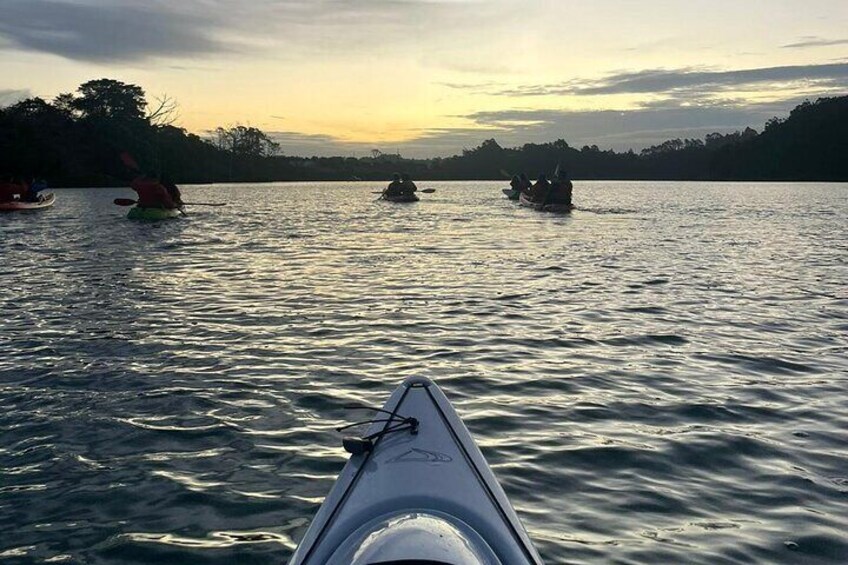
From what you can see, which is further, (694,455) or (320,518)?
(694,455)

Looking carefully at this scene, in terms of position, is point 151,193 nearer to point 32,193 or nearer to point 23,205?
point 23,205

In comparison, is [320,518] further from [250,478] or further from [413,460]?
[250,478]

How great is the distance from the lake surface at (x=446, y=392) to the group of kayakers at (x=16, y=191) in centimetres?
1986

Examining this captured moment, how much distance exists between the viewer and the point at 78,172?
329 ft

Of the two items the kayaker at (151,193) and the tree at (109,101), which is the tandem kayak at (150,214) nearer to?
the kayaker at (151,193)

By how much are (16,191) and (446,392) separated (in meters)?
34.7

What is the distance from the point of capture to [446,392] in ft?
25.3

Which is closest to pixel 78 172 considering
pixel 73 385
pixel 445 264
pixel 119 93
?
pixel 119 93

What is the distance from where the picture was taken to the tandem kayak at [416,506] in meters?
2.93

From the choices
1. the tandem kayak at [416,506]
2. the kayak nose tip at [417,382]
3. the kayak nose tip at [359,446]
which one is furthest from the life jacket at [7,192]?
the kayak nose tip at [359,446]

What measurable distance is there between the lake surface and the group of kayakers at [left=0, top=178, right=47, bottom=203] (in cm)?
1986

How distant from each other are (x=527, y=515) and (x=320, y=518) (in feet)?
5.89

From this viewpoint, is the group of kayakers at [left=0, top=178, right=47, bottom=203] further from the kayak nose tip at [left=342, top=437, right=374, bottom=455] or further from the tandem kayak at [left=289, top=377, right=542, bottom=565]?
the kayak nose tip at [left=342, top=437, right=374, bottom=455]

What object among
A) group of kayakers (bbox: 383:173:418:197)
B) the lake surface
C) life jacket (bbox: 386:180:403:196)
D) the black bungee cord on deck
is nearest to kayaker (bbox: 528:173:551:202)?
group of kayakers (bbox: 383:173:418:197)
